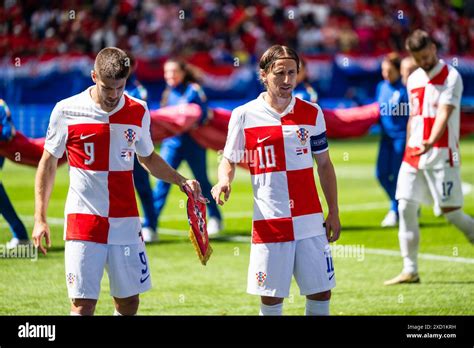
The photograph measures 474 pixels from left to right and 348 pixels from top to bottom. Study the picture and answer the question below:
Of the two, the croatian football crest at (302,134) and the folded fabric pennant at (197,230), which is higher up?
the croatian football crest at (302,134)

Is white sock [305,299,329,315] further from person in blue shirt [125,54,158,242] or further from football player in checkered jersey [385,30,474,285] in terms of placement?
person in blue shirt [125,54,158,242]

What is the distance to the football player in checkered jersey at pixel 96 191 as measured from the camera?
19.8ft

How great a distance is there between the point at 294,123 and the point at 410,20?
30.9 m

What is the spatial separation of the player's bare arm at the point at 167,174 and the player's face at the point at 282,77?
0.78 meters

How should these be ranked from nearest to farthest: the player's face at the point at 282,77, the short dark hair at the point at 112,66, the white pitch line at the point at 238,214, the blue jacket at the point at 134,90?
the short dark hair at the point at 112,66 → the player's face at the point at 282,77 → the blue jacket at the point at 134,90 → the white pitch line at the point at 238,214

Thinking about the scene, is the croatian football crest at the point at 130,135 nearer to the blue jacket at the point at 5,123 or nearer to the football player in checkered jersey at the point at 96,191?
the football player in checkered jersey at the point at 96,191

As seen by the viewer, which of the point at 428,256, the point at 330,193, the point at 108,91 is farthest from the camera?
the point at 428,256

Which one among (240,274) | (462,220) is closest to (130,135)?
(240,274)

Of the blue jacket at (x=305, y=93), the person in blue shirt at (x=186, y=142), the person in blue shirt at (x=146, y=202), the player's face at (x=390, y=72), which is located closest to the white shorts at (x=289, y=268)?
the person in blue shirt at (x=146, y=202)

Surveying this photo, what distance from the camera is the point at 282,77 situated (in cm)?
617

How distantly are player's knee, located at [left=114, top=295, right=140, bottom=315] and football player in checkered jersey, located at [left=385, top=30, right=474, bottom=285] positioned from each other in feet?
11.8

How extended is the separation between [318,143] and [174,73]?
20.7 ft

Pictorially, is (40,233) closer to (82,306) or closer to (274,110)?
(82,306)

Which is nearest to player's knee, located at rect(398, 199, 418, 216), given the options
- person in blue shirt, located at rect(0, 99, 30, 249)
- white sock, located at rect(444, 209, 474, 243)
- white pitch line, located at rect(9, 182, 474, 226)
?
white sock, located at rect(444, 209, 474, 243)
